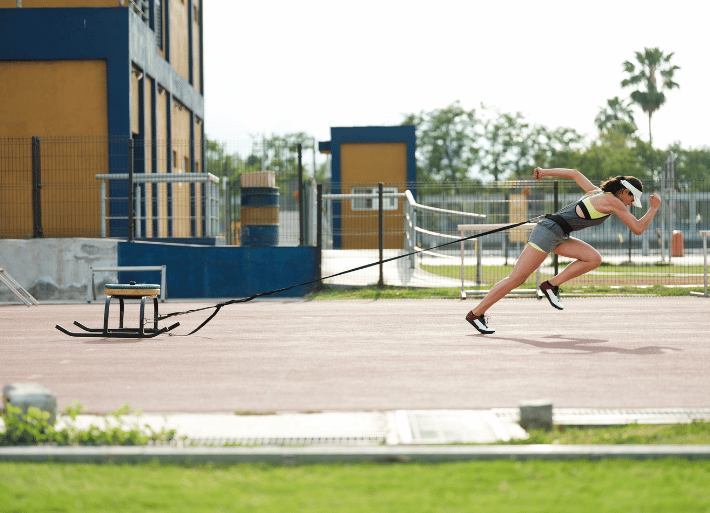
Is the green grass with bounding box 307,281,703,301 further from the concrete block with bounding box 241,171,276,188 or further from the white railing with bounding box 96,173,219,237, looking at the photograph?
the white railing with bounding box 96,173,219,237

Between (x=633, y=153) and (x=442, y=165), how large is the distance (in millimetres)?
16565

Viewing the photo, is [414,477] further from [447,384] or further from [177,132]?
[177,132]

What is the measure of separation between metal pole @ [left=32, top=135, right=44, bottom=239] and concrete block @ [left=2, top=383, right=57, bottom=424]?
39.3ft

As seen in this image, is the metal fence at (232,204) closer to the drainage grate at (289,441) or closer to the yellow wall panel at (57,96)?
the yellow wall panel at (57,96)

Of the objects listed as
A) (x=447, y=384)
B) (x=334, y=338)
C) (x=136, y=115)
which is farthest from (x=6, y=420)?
(x=136, y=115)

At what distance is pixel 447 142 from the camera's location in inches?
2857

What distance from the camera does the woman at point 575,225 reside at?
27.3ft

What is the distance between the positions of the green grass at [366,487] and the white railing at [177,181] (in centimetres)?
1352

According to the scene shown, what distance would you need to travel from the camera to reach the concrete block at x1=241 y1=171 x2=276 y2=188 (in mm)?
16131

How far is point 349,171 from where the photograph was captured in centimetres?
3241

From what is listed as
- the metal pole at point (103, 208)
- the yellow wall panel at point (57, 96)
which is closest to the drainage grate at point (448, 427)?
the metal pole at point (103, 208)

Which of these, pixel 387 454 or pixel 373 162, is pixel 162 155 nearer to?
pixel 373 162

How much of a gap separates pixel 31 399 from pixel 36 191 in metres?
12.2

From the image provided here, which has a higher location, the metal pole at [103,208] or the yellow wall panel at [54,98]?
the yellow wall panel at [54,98]
